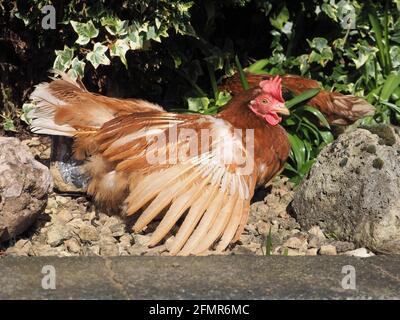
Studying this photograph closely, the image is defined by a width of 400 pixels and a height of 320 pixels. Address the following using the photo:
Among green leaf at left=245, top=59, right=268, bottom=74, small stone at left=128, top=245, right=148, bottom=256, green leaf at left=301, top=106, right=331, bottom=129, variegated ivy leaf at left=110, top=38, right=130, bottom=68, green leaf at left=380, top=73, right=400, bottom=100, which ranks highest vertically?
variegated ivy leaf at left=110, top=38, right=130, bottom=68

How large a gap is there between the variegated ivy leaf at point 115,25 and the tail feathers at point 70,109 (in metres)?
0.44

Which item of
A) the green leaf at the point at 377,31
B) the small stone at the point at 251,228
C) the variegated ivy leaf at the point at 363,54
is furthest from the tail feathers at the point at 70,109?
the green leaf at the point at 377,31

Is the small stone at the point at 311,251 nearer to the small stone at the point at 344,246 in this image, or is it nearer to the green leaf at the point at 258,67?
the small stone at the point at 344,246

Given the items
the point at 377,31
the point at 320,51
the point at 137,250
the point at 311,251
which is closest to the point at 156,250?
the point at 137,250

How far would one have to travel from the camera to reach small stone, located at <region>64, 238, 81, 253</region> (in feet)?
14.5

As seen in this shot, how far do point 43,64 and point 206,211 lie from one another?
1.98 metres

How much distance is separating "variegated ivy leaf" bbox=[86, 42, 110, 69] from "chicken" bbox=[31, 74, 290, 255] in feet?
0.65

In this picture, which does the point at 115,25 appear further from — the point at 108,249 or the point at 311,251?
the point at 311,251

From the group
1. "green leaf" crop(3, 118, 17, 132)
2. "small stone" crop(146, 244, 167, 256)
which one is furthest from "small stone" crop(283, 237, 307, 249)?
"green leaf" crop(3, 118, 17, 132)

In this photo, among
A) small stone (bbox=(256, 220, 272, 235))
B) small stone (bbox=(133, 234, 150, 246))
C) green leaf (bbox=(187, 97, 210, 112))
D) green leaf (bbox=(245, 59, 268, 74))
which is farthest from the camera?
green leaf (bbox=(245, 59, 268, 74))

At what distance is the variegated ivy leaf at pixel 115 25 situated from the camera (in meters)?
5.04

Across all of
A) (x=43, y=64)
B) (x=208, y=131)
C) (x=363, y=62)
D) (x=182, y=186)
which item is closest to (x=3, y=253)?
(x=182, y=186)

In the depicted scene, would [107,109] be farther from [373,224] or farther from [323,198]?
[373,224]

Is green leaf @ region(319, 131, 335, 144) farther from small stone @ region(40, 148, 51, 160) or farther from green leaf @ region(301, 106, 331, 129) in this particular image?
small stone @ region(40, 148, 51, 160)
